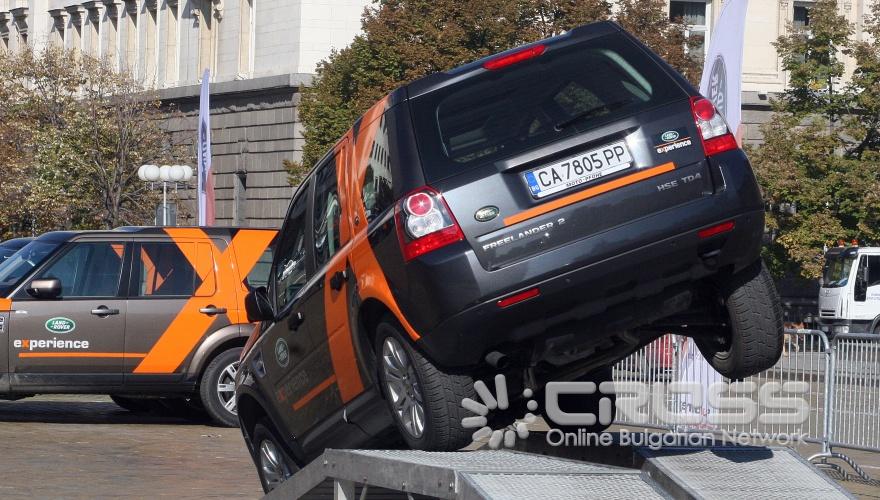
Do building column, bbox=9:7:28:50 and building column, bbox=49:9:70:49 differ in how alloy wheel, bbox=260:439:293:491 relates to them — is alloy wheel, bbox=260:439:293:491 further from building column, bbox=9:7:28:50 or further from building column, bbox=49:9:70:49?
building column, bbox=9:7:28:50

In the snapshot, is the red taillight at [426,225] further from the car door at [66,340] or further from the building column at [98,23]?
the building column at [98,23]

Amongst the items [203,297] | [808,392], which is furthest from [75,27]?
[808,392]

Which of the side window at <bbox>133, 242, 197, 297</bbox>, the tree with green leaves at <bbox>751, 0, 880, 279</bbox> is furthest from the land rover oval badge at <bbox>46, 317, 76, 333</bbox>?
the tree with green leaves at <bbox>751, 0, 880, 279</bbox>

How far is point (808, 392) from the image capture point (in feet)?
40.8

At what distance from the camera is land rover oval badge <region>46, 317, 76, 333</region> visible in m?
14.7

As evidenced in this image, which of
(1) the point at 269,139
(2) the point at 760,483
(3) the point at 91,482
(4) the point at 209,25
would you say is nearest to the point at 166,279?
(3) the point at 91,482

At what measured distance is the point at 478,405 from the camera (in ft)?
23.4

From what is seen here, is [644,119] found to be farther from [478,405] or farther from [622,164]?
[478,405]

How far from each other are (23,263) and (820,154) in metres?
26.8

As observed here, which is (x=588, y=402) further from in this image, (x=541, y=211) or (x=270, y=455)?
(x=541, y=211)

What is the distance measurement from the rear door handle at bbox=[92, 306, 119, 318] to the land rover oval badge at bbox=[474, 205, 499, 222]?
8.60 metres

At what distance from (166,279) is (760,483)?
9219 mm

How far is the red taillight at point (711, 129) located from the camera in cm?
699


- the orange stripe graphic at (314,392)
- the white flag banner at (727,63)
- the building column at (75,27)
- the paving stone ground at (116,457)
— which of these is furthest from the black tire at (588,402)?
the building column at (75,27)
